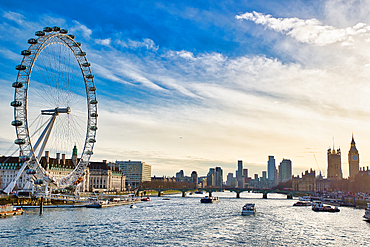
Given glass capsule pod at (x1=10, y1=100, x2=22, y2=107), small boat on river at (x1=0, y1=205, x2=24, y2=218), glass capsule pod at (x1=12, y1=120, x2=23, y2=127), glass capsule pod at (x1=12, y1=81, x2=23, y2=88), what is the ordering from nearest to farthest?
glass capsule pod at (x1=12, y1=120, x2=23, y2=127), glass capsule pod at (x1=10, y1=100, x2=22, y2=107), glass capsule pod at (x1=12, y1=81, x2=23, y2=88), small boat on river at (x1=0, y1=205, x2=24, y2=218)

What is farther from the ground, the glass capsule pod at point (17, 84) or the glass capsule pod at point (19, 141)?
the glass capsule pod at point (17, 84)

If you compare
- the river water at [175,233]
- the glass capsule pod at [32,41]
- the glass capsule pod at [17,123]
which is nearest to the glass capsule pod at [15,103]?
the glass capsule pod at [17,123]

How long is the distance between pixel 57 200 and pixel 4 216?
37231mm

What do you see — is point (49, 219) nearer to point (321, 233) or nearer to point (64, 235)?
point (64, 235)

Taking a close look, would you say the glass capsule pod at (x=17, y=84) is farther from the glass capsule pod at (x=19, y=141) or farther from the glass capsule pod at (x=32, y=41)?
the glass capsule pod at (x=19, y=141)

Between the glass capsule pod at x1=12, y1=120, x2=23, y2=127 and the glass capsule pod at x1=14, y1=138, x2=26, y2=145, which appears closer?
the glass capsule pod at x1=12, y1=120, x2=23, y2=127

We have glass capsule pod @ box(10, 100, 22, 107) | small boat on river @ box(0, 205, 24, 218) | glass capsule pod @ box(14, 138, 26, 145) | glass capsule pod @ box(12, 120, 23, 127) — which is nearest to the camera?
glass capsule pod @ box(12, 120, 23, 127)

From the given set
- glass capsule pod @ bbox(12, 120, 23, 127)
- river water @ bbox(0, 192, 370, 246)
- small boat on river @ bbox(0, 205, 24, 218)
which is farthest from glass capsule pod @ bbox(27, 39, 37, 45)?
small boat on river @ bbox(0, 205, 24, 218)

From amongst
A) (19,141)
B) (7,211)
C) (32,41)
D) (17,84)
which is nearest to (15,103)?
(17,84)

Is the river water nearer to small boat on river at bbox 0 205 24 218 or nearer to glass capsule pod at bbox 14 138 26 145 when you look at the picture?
small boat on river at bbox 0 205 24 218

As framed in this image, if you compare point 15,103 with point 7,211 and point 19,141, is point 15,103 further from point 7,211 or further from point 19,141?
point 7,211

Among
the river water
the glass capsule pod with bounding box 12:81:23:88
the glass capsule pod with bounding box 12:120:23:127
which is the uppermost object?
the glass capsule pod with bounding box 12:81:23:88

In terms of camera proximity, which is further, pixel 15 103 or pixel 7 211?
pixel 7 211

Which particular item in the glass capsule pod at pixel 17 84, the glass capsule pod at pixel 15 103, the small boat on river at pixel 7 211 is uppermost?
the glass capsule pod at pixel 17 84
